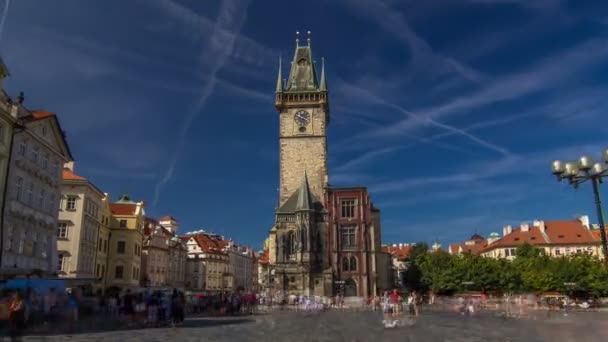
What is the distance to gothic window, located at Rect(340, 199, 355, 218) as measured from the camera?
72500mm

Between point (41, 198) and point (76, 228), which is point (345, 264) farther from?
point (41, 198)

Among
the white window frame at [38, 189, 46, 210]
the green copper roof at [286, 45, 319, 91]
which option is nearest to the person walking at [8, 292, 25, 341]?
the white window frame at [38, 189, 46, 210]

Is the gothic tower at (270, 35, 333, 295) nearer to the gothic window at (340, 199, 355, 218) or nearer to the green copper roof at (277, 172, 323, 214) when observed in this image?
the green copper roof at (277, 172, 323, 214)

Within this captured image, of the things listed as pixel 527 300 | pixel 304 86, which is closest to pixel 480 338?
pixel 527 300

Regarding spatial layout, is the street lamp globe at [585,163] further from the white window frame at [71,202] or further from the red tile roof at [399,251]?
the red tile roof at [399,251]

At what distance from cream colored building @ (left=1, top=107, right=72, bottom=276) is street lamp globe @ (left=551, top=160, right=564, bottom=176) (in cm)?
2763

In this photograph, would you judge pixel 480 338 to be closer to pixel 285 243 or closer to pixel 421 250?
pixel 285 243

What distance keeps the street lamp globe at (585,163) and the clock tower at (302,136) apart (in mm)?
59529

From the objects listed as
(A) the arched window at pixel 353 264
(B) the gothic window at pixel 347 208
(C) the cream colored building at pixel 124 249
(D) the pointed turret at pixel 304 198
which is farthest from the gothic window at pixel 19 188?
(A) the arched window at pixel 353 264

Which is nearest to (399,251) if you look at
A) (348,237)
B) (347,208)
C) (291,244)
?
(347,208)

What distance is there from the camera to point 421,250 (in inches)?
4966

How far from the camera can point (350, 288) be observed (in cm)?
6962

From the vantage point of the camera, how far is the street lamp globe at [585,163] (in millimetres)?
17953

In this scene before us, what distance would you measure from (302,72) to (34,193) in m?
58.0
